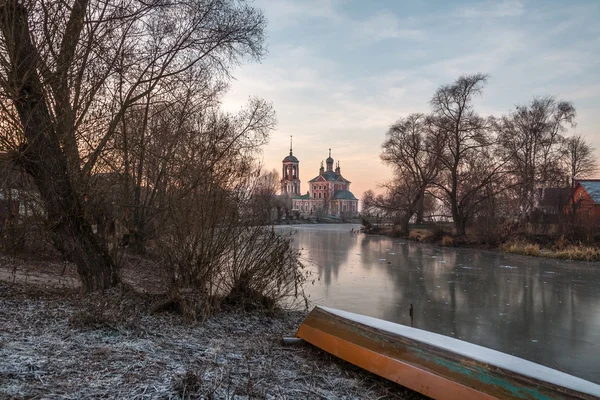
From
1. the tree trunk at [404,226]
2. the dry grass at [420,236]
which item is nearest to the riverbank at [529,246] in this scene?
the dry grass at [420,236]

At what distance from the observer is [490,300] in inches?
373

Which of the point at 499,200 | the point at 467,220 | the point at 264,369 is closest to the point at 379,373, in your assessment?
the point at 264,369

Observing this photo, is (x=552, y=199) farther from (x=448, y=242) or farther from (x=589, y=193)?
(x=448, y=242)

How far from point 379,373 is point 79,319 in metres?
3.11

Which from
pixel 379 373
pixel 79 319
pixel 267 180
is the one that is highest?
pixel 267 180

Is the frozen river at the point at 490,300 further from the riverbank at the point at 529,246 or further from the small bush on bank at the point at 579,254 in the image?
the riverbank at the point at 529,246

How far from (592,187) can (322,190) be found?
306ft

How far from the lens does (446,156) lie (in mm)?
29125

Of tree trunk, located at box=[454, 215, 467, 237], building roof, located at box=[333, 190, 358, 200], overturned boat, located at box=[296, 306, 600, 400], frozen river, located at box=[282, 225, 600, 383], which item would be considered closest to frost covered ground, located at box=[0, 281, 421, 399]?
overturned boat, located at box=[296, 306, 600, 400]

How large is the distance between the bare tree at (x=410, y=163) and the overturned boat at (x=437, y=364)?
26678 mm

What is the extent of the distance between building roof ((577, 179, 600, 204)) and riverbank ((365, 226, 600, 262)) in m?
13.0

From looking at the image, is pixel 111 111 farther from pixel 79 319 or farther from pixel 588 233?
pixel 588 233

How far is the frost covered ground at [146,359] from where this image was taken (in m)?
3.33

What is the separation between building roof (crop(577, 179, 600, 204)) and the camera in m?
32.6
